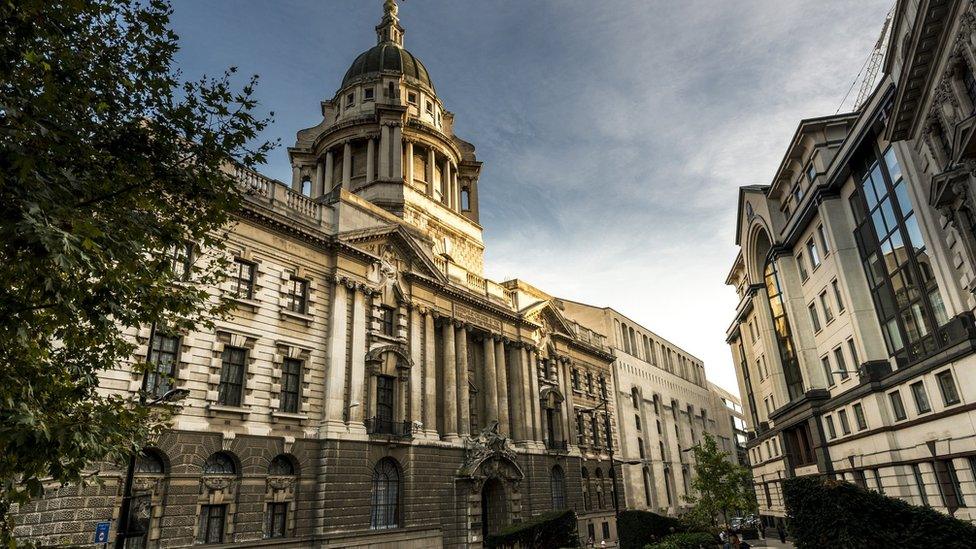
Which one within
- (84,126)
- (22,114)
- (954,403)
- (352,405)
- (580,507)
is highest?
(84,126)

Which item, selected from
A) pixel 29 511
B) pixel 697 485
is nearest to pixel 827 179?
pixel 697 485

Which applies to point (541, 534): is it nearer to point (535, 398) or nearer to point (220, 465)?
point (220, 465)

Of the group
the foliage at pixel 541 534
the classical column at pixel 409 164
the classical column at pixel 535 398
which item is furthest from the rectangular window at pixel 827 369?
the classical column at pixel 409 164

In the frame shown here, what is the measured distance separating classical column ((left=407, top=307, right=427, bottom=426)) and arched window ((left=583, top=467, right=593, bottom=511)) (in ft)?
65.3

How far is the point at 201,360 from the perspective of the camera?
882 inches

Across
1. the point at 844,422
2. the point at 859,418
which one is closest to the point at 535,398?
the point at 844,422

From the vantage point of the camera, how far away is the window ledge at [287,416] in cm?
2422

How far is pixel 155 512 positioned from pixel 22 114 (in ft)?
52.2

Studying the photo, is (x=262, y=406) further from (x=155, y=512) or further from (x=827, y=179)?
(x=827, y=179)

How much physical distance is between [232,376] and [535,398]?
77.6 feet

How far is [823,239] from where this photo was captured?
107 ft

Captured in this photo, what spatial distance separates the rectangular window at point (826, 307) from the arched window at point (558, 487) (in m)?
20.7

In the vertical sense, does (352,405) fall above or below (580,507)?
above

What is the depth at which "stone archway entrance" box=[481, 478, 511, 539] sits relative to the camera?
35.2 meters
